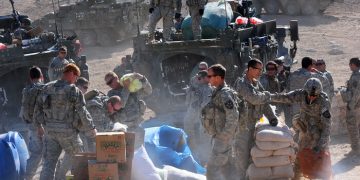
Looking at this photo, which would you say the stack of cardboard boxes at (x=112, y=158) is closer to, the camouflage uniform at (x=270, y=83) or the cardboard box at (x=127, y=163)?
the cardboard box at (x=127, y=163)

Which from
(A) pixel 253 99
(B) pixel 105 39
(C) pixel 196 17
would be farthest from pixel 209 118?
(B) pixel 105 39

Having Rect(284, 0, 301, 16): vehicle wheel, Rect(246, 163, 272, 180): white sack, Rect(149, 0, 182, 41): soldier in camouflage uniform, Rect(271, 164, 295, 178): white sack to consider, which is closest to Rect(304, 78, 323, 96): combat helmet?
Rect(271, 164, 295, 178): white sack

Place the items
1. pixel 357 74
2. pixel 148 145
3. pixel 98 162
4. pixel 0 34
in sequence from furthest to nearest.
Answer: pixel 0 34
pixel 357 74
pixel 148 145
pixel 98 162

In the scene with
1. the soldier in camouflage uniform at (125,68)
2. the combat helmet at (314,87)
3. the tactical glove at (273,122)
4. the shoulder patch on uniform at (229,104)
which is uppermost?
the combat helmet at (314,87)

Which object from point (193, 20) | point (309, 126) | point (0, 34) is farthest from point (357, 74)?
point (0, 34)

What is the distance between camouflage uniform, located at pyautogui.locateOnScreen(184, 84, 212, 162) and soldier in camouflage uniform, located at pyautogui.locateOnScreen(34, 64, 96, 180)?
2647mm

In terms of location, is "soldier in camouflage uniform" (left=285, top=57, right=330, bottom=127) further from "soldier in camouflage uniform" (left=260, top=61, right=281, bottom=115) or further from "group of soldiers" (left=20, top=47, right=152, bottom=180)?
"group of soldiers" (left=20, top=47, right=152, bottom=180)

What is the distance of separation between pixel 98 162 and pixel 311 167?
2710 mm

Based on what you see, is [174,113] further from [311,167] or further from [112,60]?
[112,60]

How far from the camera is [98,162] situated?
7.54 m

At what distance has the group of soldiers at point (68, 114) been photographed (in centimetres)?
835

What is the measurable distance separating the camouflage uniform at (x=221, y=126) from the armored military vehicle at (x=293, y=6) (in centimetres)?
2145

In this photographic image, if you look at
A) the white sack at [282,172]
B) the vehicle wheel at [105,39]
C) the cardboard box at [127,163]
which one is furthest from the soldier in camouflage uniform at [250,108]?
the vehicle wheel at [105,39]

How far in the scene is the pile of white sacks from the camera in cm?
841
